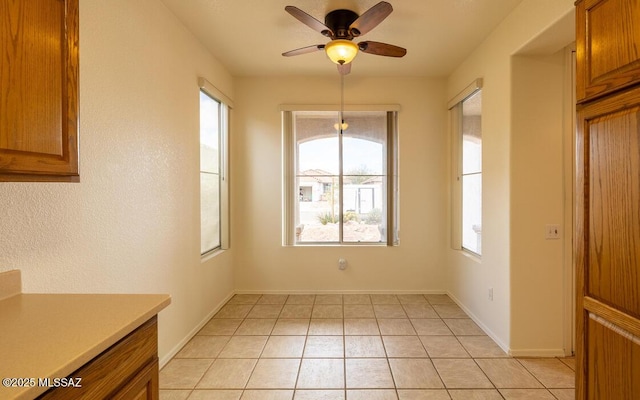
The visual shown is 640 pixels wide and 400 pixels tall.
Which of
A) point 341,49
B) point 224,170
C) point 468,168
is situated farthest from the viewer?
point 224,170

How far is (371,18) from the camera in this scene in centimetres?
221

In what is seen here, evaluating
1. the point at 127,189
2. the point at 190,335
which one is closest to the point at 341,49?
the point at 127,189

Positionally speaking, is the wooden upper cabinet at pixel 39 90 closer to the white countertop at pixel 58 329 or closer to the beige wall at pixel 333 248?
the white countertop at pixel 58 329

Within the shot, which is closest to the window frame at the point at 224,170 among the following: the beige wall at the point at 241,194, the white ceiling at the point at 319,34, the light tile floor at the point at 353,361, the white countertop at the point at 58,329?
the beige wall at the point at 241,194

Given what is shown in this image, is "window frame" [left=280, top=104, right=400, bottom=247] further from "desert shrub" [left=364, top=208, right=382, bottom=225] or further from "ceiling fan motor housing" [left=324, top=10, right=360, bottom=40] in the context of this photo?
"ceiling fan motor housing" [left=324, top=10, right=360, bottom=40]

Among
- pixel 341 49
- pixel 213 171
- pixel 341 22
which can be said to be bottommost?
pixel 213 171

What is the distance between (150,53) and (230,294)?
2.87m

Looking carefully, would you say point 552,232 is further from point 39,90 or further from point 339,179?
point 39,90

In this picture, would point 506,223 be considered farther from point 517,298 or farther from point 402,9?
point 402,9

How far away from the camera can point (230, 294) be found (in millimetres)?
4023

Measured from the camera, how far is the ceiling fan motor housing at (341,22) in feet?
8.12

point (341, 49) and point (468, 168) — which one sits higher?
point (341, 49)

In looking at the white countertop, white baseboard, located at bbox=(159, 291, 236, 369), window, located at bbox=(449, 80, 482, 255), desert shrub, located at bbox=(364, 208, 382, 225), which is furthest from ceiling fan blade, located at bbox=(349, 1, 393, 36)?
white baseboard, located at bbox=(159, 291, 236, 369)

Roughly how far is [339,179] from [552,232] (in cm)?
241
